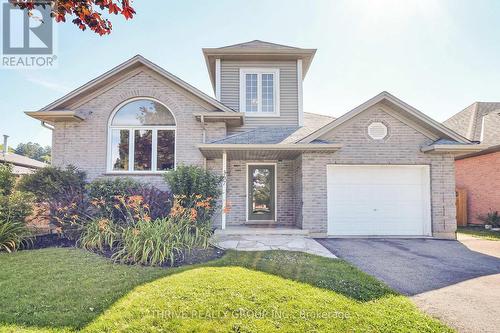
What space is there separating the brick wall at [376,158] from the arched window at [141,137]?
520 centimetres

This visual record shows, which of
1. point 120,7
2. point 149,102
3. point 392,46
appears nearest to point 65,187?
point 149,102

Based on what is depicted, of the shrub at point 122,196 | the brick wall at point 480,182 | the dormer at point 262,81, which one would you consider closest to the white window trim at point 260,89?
the dormer at point 262,81

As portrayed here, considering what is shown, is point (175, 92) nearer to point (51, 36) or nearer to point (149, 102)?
point (149, 102)

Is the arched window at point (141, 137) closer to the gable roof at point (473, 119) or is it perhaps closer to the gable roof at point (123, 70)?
the gable roof at point (123, 70)

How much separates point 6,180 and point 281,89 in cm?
1030

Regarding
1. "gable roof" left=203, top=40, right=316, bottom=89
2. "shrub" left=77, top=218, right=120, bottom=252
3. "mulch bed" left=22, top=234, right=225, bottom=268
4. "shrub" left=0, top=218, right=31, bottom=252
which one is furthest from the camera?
"gable roof" left=203, top=40, right=316, bottom=89

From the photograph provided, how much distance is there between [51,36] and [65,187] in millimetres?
4897

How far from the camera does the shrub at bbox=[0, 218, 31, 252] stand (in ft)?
20.9

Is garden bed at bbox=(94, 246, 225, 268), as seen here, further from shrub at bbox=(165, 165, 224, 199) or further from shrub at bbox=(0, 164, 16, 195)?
shrub at bbox=(0, 164, 16, 195)

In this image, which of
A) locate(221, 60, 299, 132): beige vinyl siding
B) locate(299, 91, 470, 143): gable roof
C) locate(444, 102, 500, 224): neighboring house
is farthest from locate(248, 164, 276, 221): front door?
locate(444, 102, 500, 224): neighboring house

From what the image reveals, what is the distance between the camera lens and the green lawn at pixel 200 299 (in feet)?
10.8

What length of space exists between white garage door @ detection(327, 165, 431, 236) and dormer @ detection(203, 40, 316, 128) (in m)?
3.49

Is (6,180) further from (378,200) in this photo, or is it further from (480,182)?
(480,182)

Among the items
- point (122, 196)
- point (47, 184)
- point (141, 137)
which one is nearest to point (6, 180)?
point (47, 184)
